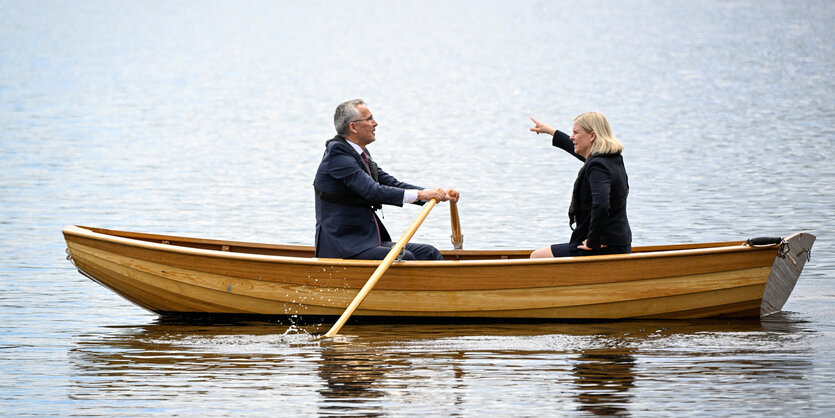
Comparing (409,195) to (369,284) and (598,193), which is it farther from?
(598,193)

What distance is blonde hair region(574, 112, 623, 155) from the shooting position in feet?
29.1

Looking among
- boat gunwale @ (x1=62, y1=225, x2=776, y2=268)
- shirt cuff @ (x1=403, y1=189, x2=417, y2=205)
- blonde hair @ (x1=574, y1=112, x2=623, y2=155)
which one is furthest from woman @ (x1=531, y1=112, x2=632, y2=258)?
shirt cuff @ (x1=403, y1=189, x2=417, y2=205)

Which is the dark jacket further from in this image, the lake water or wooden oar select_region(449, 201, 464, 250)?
wooden oar select_region(449, 201, 464, 250)

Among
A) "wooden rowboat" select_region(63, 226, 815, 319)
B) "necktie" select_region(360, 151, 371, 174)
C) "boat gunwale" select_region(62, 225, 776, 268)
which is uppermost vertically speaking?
"necktie" select_region(360, 151, 371, 174)

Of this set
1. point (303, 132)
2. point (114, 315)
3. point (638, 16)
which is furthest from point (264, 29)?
point (114, 315)

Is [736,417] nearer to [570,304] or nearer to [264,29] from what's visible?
[570,304]

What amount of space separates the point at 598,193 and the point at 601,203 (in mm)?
75

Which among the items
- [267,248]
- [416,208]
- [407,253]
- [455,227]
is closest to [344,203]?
[407,253]

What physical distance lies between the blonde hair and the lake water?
1.33m

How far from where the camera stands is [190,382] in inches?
300

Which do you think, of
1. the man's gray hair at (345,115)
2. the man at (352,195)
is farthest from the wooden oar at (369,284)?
the man's gray hair at (345,115)

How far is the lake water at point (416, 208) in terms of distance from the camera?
24.4 feet

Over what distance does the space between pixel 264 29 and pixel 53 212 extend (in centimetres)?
7482

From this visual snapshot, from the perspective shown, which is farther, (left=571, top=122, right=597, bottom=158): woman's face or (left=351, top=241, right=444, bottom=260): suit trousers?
(left=351, top=241, right=444, bottom=260): suit trousers
